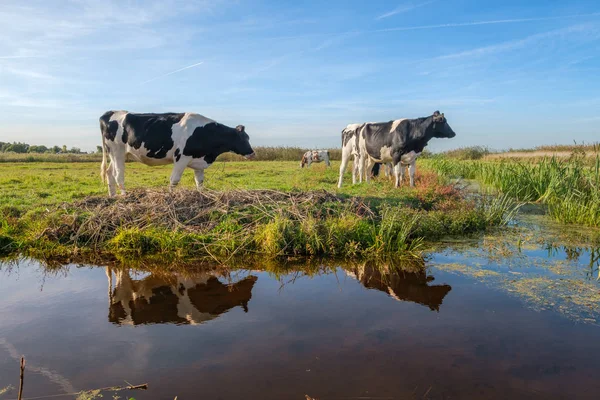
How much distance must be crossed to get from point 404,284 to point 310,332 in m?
1.76

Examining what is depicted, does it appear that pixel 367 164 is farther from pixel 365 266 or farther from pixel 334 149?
pixel 334 149

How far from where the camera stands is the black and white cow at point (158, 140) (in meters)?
8.95

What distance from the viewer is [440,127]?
11352mm

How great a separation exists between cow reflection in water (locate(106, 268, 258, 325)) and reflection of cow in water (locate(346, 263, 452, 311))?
1391mm

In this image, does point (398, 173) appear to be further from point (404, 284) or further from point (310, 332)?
point (310, 332)

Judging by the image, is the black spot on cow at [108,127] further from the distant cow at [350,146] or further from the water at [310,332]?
the distant cow at [350,146]

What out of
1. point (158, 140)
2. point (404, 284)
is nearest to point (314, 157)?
point (158, 140)

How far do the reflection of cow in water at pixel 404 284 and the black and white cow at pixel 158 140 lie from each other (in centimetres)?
479

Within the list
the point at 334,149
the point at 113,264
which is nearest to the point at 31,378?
the point at 113,264

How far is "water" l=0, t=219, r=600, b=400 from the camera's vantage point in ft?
9.50

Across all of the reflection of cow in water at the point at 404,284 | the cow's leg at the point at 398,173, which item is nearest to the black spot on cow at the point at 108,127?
the reflection of cow in water at the point at 404,284

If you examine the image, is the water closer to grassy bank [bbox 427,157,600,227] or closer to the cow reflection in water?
the cow reflection in water

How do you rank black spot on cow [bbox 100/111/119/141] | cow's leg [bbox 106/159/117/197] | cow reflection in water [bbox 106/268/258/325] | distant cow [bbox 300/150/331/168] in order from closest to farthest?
cow reflection in water [bbox 106/268/258/325] < black spot on cow [bbox 100/111/119/141] < cow's leg [bbox 106/159/117/197] < distant cow [bbox 300/150/331/168]

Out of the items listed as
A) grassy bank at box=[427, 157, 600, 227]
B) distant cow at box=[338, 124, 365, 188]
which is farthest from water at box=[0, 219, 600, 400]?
distant cow at box=[338, 124, 365, 188]
